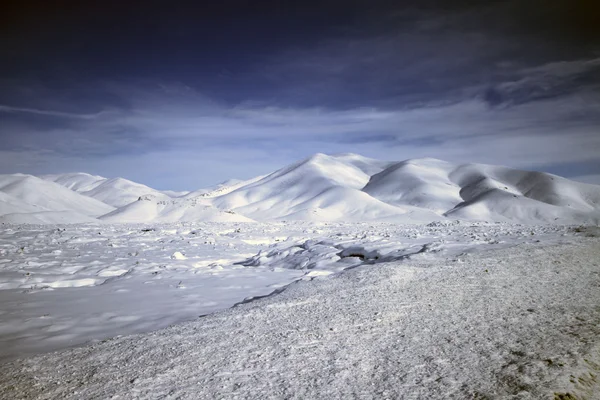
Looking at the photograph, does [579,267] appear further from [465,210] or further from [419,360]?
[465,210]

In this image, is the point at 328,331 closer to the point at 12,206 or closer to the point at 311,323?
the point at 311,323

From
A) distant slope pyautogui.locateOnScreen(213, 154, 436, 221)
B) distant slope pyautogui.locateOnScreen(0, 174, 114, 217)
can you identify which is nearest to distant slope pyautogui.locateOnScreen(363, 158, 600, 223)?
distant slope pyautogui.locateOnScreen(213, 154, 436, 221)

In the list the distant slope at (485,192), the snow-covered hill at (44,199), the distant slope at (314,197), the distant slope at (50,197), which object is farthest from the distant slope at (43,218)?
the distant slope at (485,192)

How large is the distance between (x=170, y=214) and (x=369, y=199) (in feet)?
222

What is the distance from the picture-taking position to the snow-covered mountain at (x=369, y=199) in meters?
64.4

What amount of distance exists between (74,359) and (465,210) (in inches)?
4479

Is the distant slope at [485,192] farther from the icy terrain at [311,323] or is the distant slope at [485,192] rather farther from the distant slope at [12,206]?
the icy terrain at [311,323]

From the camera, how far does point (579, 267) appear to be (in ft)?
25.5

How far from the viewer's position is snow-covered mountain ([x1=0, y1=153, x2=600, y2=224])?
64375 millimetres

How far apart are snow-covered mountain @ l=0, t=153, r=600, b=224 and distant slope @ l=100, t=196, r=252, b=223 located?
0.50 feet

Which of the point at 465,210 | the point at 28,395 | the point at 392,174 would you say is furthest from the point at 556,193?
the point at 28,395

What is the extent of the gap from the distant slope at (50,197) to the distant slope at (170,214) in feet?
63.5

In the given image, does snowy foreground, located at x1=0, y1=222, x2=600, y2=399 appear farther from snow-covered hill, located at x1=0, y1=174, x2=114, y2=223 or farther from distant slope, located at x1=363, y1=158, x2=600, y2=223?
distant slope, located at x1=363, y1=158, x2=600, y2=223

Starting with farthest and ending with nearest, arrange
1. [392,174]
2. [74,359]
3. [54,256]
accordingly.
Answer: [392,174]
[54,256]
[74,359]
